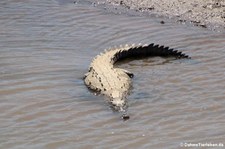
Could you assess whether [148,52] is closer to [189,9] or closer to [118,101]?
[118,101]

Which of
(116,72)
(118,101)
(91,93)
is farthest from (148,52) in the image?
(118,101)

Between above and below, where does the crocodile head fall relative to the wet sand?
below

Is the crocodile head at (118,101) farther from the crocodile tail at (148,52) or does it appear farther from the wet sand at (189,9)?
the wet sand at (189,9)

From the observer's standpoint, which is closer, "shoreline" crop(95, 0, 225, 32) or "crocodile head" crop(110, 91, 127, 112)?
"crocodile head" crop(110, 91, 127, 112)

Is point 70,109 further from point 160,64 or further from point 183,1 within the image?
point 183,1

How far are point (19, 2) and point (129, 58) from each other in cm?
349

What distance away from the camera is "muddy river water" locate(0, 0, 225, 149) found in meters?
4.91

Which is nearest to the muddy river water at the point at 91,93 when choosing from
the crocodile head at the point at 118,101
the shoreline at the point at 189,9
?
the crocodile head at the point at 118,101

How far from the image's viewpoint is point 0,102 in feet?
18.8

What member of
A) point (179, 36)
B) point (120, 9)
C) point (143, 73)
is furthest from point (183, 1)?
point (143, 73)

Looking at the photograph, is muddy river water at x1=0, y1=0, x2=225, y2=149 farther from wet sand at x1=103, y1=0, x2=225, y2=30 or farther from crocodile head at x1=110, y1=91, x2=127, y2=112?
wet sand at x1=103, y1=0, x2=225, y2=30

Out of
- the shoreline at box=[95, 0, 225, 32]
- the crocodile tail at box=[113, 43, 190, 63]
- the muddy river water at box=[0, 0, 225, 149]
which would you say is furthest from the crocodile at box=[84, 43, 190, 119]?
the shoreline at box=[95, 0, 225, 32]

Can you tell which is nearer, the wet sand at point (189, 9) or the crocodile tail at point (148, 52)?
the crocodile tail at point (148, 52)

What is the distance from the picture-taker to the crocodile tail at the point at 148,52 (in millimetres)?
7100
